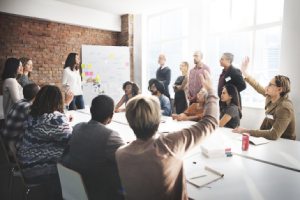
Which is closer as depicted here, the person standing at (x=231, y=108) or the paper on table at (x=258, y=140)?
the paper on table at (x=258, y=140)

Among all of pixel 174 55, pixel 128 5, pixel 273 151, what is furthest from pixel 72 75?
pixel 273 151

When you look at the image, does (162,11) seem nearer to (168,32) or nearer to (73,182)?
(168,32)

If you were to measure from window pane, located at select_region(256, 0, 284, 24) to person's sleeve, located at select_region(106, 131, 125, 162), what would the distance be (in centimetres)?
415

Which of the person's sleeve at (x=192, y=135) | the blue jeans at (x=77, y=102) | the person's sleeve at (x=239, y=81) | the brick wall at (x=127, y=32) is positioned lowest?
the blue jeans at (x=77, y=102)

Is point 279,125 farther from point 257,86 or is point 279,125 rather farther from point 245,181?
point 257,86

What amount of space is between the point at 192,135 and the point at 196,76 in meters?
3.76

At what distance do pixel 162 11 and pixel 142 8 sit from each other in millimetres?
651

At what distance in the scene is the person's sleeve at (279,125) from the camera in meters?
2.33

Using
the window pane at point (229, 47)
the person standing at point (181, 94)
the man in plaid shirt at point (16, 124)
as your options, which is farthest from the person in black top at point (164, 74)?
the man in plaid shirt at point (16, 124)

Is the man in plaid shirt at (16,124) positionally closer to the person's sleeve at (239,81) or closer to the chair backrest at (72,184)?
the chair backrest at (72,184)

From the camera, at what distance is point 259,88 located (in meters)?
3.69

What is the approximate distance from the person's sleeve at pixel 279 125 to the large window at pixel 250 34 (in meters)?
2.34

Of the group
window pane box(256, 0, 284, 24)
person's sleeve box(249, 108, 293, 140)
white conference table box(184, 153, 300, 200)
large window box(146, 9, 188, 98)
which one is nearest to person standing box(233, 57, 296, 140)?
person's sleeve box(249, 108, 293, 140)

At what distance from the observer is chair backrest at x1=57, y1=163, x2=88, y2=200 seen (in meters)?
1.27
